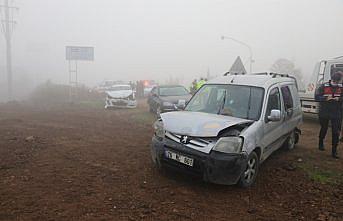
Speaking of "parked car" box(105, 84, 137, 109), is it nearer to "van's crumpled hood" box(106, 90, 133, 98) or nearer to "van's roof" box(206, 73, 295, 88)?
"van's crumpled hood" box(106, 90, 133, 98)

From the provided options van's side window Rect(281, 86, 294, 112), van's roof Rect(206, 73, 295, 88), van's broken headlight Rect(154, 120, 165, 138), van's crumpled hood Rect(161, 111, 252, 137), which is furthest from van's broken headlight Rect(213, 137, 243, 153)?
van's side window Rect(281, 86, 294, 112)

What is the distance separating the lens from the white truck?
11748 millimetres

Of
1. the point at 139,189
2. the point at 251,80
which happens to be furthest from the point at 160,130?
the point at 251,80

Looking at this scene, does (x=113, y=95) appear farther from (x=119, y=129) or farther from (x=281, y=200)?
(x=281, y=200)

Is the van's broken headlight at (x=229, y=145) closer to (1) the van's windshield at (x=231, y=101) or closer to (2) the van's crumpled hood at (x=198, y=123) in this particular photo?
(2) the van's crumpled hood at (x=198, y=123)

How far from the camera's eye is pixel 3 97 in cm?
3075

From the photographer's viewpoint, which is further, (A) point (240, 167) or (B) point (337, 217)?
(A) point (240, 167)

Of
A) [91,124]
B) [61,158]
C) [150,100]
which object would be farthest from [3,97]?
[61,158]

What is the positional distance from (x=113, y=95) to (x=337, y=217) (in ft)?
49.7

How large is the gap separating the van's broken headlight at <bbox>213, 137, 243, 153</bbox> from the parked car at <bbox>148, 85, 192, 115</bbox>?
9005 millimetres

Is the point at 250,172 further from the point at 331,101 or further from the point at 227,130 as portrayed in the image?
the point at 331,101

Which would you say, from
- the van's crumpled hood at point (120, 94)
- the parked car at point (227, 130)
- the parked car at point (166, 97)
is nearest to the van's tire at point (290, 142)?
the parked car at point (227, 130)

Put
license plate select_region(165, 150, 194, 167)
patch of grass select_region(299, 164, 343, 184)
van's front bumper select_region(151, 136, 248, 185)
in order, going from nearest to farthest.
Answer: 1. van's front bumper select_region(151, 136, 248, 185)
2. license plate select_region(165, 150, 194, 167)
3. patch of grass select_region(299, 164, 343, 184)

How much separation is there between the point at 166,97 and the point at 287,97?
8250 millimetres
